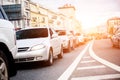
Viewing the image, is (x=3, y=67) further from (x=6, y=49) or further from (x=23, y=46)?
(x=23, y=46)

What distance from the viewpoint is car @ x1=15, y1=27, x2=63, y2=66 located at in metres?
10.9

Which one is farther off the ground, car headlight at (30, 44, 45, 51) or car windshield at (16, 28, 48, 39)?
car windshield at (16, 28, 48, 39)

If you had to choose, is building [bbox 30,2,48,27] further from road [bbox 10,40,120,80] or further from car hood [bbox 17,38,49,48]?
road [bbox 10,40,120,80]

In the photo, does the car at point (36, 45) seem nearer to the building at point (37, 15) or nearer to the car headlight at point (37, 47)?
the car headlight at point (37, 47)

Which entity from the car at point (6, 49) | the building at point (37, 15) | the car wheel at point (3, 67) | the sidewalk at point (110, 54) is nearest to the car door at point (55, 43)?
the sidewalk at point (110, 54)

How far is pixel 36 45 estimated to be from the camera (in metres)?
11.1

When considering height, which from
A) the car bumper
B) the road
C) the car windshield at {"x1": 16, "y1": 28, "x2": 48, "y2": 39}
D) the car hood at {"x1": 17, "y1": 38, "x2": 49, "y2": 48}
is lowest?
the road

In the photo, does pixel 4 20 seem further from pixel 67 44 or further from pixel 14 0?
pixel 14 0

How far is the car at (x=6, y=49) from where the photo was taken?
5863 mm

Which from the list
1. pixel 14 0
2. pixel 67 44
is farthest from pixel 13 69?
pixel 14 0

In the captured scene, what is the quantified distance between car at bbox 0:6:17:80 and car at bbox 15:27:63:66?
438 centimetres

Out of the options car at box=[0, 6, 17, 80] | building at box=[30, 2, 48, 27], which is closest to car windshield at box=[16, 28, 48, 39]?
car at box=[0, 6, 17, 80]

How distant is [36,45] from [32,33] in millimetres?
1654

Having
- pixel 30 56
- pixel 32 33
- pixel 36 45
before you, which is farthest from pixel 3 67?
pixel 32 33
